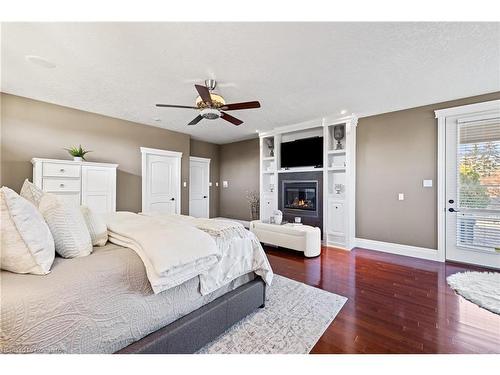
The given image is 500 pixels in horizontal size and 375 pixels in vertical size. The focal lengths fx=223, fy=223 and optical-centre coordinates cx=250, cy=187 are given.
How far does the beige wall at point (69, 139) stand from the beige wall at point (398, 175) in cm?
437

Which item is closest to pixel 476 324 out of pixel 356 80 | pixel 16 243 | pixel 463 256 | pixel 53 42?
pixel 463 256

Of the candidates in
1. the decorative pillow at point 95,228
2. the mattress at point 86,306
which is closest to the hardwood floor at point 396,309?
the mattress at point 86,306

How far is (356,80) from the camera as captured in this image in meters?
2.84

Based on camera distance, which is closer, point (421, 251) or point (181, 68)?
point (181, 68)

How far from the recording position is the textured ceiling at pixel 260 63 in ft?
6.44

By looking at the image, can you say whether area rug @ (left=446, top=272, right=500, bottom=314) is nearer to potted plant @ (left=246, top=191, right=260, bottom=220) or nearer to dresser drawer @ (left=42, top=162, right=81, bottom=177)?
potted plant @ (left=246, top=191, right=260, bottom=220)

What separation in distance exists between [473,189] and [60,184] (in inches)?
247

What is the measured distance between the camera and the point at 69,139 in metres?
3.95

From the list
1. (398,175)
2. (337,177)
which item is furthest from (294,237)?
(398,175)

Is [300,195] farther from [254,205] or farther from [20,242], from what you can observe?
[20,242]

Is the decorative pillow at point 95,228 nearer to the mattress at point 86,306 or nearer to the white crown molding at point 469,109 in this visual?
the mattress at point 86,306

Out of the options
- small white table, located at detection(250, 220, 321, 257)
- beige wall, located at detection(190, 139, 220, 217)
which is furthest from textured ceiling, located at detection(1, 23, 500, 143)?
beige wall, located at detection(190, 139, 220, 217)
